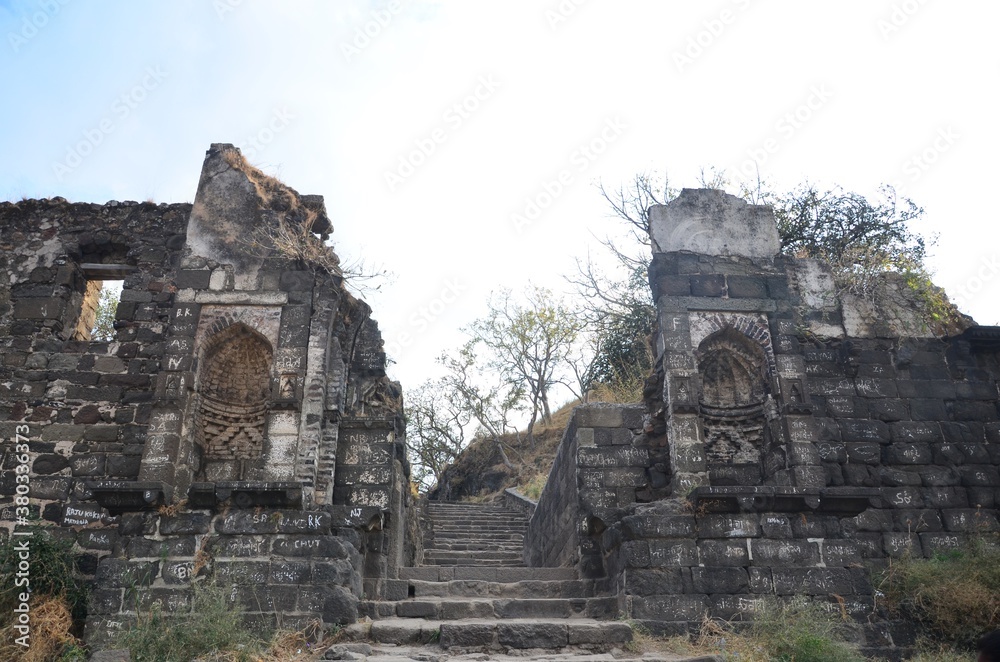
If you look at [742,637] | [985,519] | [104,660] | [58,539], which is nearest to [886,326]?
[985,519]

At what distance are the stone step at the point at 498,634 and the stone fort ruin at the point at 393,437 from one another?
2 centimetres

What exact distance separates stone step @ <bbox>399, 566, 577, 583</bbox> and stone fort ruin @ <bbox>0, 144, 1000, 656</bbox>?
0.03 m

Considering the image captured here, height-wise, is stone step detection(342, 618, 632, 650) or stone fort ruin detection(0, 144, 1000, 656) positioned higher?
stone fort ruin detection(0, 144, 1000, 656)

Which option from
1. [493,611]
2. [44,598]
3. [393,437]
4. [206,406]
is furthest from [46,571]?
[493,611]

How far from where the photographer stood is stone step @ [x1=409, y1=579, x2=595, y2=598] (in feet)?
27.5

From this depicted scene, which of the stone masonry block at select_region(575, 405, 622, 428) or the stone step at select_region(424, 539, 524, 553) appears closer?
the stone masonry block at select_region(575, 405, 622, 428)

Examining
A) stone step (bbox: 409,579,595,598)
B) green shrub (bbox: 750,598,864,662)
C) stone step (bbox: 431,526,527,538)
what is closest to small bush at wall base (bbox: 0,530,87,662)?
stone step (bbox: 409,579,595,598)

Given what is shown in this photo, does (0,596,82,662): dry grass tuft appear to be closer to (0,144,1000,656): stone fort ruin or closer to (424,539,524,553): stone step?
(0,144,1000,656): stone fort ruin

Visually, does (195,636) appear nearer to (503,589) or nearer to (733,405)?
(503,589)

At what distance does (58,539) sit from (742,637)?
23.0ft

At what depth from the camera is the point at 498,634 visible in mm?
6938

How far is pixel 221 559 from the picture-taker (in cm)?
734

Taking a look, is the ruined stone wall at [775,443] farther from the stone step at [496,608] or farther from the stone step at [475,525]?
the stone step at [475,525]

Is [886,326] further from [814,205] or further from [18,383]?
[18,383]
